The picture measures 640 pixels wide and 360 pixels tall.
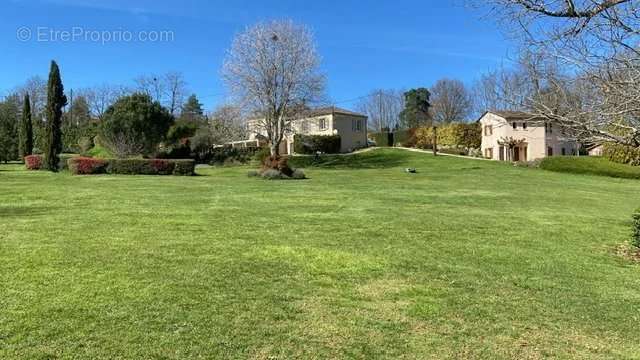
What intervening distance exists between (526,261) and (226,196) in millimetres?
8959

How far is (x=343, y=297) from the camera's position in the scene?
506 cm

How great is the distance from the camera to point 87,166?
2447 cm

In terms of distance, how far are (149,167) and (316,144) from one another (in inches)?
1120

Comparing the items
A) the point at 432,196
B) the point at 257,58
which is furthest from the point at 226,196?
the point at 257,58

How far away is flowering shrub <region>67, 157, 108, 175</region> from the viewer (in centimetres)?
2444

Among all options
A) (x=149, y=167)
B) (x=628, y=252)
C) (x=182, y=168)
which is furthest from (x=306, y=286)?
(x=149, y=167)

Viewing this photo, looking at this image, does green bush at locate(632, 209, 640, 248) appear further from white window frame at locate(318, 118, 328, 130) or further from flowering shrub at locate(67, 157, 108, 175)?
white window frame at locate(318, 118, 328, 130)

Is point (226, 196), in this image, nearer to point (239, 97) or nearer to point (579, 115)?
point (579, 115)

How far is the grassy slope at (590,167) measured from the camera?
30188 mm

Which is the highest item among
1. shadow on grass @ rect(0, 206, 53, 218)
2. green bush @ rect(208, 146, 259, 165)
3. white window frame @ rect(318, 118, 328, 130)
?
white window frame @ rect(318, 118, 328, 130)

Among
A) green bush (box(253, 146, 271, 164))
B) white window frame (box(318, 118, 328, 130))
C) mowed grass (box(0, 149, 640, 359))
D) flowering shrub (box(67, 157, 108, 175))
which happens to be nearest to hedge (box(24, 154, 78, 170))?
flowering shrub (box(67, 157, 108, 175))

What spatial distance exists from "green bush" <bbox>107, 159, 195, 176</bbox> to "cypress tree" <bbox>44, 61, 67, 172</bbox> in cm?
474

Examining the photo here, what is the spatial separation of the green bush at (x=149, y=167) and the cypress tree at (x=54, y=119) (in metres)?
4.74

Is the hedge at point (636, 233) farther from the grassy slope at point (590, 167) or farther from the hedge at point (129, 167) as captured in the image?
the grassy slope at point (590, 167)
